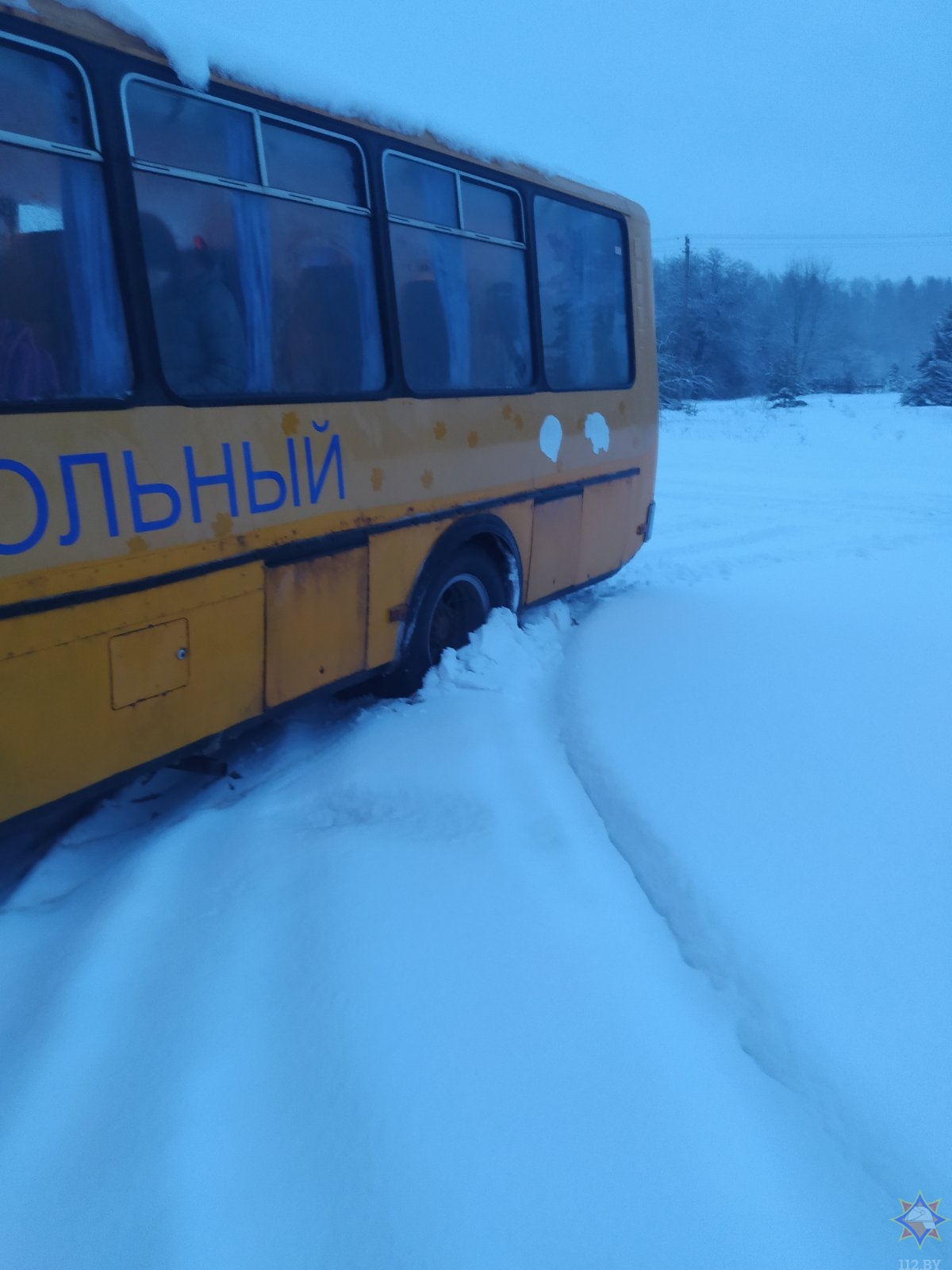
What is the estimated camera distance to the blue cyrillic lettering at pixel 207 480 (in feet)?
10.7

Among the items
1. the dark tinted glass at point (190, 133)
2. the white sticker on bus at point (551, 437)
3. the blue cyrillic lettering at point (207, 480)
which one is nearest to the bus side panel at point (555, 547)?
the white sticker on bus at point (551, 437)

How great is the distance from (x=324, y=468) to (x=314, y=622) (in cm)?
70

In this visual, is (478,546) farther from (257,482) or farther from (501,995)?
(501,995)

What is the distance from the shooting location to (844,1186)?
1.96 meters

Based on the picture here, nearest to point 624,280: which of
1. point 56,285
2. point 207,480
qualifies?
point 207,480

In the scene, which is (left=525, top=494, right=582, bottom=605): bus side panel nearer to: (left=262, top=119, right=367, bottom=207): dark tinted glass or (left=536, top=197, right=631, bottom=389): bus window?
(left=536, top=197, right=631, bottom=389): bus window

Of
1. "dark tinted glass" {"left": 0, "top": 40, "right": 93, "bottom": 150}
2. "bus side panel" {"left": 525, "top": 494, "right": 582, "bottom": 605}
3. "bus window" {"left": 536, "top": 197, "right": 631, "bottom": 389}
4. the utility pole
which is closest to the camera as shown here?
"dark tinted glass" {"left": 0, "top": 40, "right": 93, "bottom": 150}

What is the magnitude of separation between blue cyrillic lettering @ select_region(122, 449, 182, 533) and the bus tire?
65.2 inches

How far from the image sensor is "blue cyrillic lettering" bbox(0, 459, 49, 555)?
2639 millimetres

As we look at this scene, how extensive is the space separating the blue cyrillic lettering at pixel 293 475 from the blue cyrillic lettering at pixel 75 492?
867 mm

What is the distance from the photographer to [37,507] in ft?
8.96

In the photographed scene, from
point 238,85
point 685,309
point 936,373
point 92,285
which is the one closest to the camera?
point 92,285

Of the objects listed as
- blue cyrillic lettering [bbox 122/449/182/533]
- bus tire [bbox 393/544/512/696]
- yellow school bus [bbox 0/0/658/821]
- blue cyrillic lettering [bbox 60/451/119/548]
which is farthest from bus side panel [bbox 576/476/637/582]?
blue cyrillic lettering [bbox 60/451/119/548]

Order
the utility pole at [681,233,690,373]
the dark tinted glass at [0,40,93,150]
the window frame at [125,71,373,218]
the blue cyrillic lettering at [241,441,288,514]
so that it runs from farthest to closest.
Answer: the utility pole at [681,233,690,373], the blue cyrillic lettering at [241,441,288,514], the window frame at [125,71,373,218], the dark tinted glass at [0,40,93,150]
